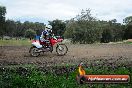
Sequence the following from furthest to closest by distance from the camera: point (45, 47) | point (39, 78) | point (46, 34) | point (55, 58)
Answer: point (45, 47), point (46, 34), point (55, 58), point (39, 78)

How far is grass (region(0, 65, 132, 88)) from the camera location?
12758 millimetres

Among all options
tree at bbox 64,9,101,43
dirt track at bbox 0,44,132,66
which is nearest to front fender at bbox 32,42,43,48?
dirt track at bbox 0,44,132,66

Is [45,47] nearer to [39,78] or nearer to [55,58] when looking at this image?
[55,58]

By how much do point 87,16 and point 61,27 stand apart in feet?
83.2

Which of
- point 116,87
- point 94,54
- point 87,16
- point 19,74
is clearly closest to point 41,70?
point 19,74

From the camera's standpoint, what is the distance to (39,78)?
1333 centimetres

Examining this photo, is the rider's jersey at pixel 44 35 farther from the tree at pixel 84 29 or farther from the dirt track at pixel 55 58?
the tree at pixel 84 29

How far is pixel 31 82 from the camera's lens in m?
13.0

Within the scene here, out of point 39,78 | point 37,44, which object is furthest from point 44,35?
point 39,78

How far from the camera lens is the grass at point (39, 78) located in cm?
1276

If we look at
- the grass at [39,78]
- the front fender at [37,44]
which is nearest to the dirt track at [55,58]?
the front fender at [37,44]

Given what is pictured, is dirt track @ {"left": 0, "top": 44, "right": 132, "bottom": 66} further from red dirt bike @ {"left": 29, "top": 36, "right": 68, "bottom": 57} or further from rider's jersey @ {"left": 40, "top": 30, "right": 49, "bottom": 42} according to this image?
rider's jersey @ {"left": 40, "top": 30, "right": 49, "bottom": 42}

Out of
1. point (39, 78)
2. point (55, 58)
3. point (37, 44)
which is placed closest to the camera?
point (39, 78)

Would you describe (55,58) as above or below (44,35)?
below
